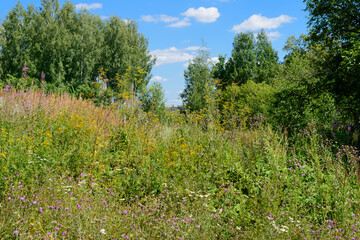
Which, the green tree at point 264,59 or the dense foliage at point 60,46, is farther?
the green tree at point 264,59

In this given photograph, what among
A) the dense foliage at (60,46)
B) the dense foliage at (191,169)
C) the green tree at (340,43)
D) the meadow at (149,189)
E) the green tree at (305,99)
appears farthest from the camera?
the dense foliage at (60,46)

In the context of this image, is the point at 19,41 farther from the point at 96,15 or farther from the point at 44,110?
the point at 44,110

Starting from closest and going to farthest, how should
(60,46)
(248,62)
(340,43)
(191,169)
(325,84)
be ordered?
(191,169), (325,84), (340,43), (60,46), (248,62)

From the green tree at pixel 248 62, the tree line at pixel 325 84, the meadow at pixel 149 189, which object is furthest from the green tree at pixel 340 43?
the green tree at pixel 248 62

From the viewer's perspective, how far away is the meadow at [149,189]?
3.19 m

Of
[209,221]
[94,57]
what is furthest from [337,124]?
[94,57]

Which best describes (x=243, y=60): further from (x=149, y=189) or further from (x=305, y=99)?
(x=149, y=189)

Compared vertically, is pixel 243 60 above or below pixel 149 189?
above

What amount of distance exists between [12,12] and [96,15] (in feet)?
34.7

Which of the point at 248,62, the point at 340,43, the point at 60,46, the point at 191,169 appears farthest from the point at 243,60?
the point at 191,169

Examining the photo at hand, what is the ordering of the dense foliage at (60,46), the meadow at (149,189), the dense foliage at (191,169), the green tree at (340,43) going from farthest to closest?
1. the dense foliage at (60,46)
2. the green tree at (340,43)
3. the dense foliage at (191,169)
4. the meadow at (149,189)

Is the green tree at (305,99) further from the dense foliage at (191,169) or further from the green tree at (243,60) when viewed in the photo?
the green tree at (243,60)

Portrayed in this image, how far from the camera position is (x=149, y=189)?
446cm

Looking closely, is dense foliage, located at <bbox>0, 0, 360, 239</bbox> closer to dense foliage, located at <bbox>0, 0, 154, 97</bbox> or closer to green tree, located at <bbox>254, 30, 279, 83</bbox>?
dense foliage, located at <bbox>0, 0, 154, 97</bbox>
